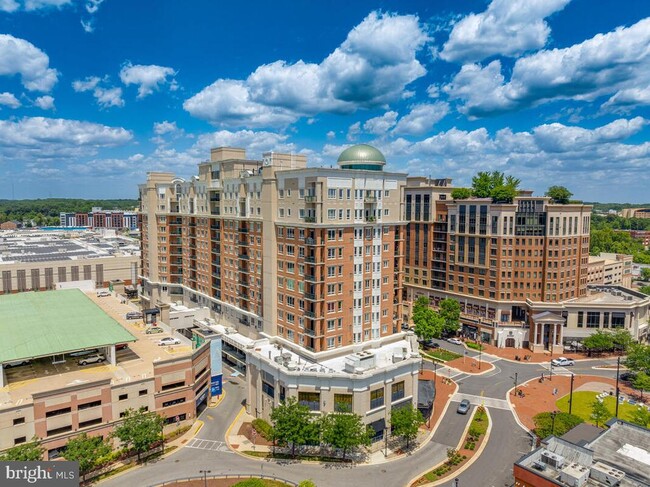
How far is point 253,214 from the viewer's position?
84.3 meters

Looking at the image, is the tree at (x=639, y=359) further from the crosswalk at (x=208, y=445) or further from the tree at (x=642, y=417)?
the crosswalk at (x=208, y=445)

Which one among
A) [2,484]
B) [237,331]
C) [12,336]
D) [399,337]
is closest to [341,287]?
[399,337]

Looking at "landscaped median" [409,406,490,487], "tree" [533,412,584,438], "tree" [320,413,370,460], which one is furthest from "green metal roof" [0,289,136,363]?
"tree" [533,412,584,438]

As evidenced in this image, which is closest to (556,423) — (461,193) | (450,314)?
(450,314)

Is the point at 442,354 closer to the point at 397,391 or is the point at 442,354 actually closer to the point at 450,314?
the point at 450,314

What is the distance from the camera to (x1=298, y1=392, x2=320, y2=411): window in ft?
202

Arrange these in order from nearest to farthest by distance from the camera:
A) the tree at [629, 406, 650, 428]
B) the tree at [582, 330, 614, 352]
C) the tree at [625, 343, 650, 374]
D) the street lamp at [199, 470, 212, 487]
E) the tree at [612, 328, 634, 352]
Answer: the street lamp at [199, 470, 212, 487], the tree at [629, 406, 650, 428], the tree at [625, 343, 650, 374], the tree at [612, 328, 634, 352], the tree at [582, 330, 614, 352]

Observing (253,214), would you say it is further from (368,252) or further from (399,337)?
(399,337)

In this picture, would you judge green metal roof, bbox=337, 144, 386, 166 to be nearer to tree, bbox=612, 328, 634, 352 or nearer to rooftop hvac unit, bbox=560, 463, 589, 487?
rooftop hvac unit, bbox=560, 463, 589, 487

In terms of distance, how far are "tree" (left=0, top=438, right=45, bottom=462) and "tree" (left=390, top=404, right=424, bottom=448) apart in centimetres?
4378

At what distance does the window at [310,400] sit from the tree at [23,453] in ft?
105

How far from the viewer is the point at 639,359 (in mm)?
83125

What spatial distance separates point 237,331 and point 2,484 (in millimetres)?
49434

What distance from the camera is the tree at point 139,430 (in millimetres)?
55469
